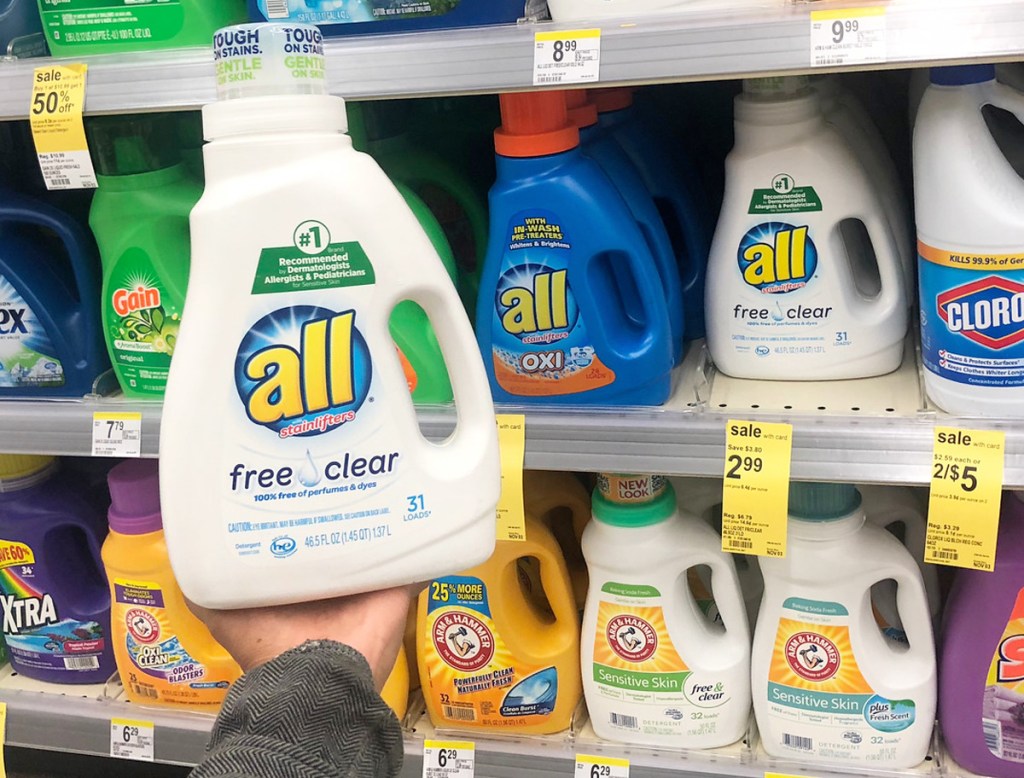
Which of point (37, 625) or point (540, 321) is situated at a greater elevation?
point (540, 321)

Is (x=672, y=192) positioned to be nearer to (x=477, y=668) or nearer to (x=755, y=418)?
(x=755, y=418)

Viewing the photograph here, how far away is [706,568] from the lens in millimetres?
1454

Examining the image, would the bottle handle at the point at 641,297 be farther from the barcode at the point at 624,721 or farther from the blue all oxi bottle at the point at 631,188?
the barcode at the point at 624,721

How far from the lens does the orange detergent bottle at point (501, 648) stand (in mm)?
1341

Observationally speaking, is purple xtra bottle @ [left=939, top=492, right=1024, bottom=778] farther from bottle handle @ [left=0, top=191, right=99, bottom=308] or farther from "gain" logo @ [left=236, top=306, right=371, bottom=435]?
bottle handle @ [left=0, top=191, right=99, bottom=308]

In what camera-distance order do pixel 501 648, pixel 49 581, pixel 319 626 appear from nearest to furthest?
1. pixel 319 626
2. pixel 501 648
3. pixel 49 581

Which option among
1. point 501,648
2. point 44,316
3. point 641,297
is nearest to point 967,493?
point 641,297

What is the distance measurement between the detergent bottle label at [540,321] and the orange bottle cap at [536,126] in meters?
0.07

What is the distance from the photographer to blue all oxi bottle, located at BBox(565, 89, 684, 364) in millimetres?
1185

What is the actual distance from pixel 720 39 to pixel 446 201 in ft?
1.73

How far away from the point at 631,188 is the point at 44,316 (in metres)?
0.78

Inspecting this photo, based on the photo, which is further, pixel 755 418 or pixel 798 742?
pixel 798 742

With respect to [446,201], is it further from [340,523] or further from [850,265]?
[340,523]

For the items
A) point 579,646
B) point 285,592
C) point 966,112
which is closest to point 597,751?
point 579,646
